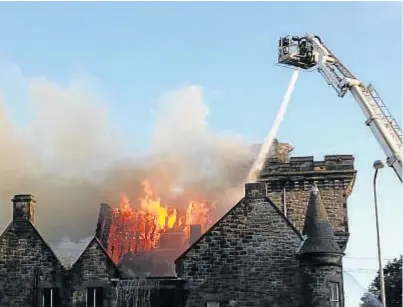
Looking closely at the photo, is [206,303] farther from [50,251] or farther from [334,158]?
[334,158]

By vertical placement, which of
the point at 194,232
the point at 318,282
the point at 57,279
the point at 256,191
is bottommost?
the point at 318,282

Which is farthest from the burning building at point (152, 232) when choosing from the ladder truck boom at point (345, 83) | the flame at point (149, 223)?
the ladder truck boom at point (345, 83)

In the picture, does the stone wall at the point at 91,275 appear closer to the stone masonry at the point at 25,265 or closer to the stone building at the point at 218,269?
the stone building at the point at 218,269

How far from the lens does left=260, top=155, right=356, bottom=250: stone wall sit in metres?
38.4

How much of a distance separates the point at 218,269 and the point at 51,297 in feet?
28.6

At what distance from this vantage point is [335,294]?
31.3m

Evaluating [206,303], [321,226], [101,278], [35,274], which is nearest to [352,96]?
[321,226]

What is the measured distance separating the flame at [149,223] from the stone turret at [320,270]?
11.2 meters

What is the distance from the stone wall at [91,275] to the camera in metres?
33.6

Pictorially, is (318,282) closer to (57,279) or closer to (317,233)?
(317,233)

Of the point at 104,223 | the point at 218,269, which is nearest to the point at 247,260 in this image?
the point at 218,269

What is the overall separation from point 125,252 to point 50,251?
8.95m

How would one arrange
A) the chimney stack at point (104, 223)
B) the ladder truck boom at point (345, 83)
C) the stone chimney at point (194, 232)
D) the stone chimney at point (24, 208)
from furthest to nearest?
the chimney stack at point (104, 223)
the stone chimney at point (194, 232)
the stone chimney at point (24, 208)
the ladder truck boom at point (345, 83)

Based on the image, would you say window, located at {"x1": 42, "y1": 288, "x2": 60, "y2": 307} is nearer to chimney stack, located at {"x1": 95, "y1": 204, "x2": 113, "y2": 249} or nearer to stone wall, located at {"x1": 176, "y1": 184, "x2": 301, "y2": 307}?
stone wall, located at {"x1": 176, "y1": 184, "x2": 301, "y2": 307}
